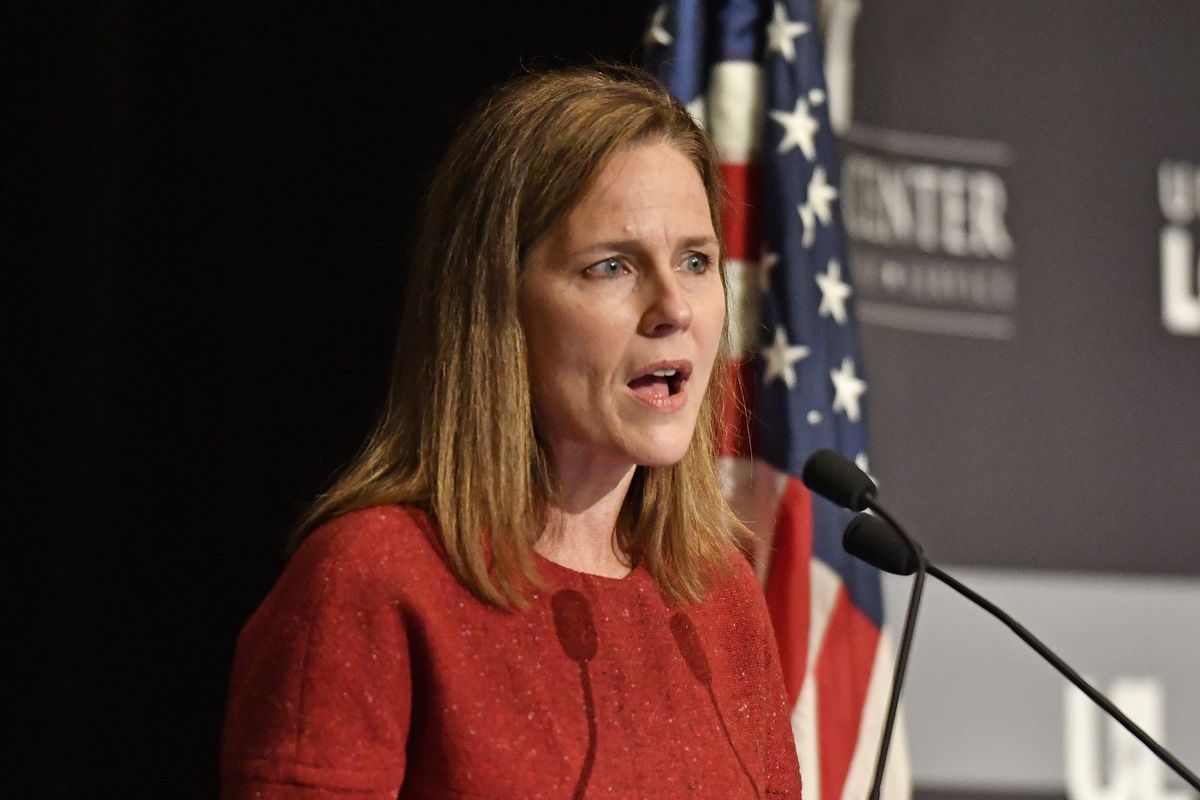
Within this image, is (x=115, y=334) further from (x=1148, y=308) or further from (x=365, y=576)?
(x=1148, y=308)

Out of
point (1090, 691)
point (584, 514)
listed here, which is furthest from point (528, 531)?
point (1090, 691)

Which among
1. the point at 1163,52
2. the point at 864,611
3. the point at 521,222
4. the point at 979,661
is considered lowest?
the point at 979,661

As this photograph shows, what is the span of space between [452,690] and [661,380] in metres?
0.37

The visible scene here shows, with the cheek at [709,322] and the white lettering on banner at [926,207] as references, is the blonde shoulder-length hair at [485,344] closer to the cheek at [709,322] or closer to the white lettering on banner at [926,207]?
the cheek at [709,322]

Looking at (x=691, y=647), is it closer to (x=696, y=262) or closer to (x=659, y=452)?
(x=659, y=452)

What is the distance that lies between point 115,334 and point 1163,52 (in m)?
2.26

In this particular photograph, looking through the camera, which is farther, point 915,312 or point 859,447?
point 915,312

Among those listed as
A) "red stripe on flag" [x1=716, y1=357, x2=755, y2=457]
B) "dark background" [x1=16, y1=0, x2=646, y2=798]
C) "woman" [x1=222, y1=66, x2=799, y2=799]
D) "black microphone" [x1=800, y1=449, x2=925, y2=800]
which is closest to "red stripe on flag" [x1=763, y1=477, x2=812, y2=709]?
"red stripe on flag" [x1=716, y1=357, x2=755, y2=457]

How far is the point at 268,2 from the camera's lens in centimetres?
256

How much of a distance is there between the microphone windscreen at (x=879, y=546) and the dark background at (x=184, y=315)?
1.36m

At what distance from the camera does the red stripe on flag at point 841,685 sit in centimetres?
248

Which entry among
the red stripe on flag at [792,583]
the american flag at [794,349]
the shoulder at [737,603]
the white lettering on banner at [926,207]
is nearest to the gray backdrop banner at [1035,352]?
the white lettering on banner at [926,207]

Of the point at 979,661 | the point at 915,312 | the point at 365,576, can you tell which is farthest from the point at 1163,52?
the point at 365,576

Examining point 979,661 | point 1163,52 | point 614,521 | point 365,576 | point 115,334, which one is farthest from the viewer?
point 1163,52
